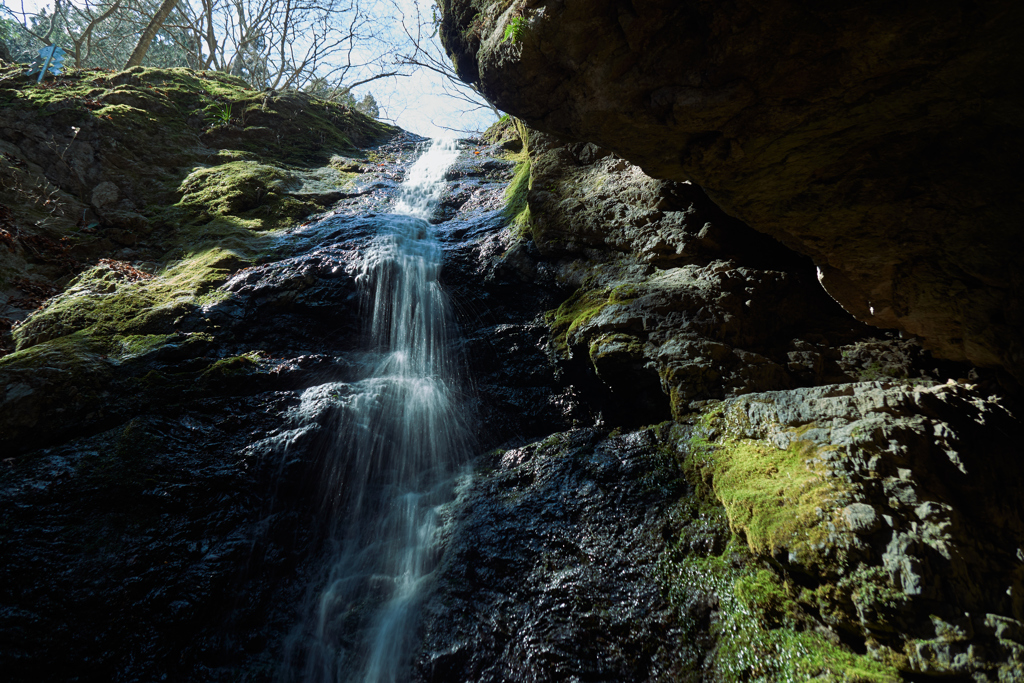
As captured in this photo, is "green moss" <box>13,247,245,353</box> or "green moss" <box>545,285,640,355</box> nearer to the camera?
"green moss" <box>545,285,640,355</box>

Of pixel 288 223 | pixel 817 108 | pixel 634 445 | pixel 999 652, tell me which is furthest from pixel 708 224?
pixel 288 223

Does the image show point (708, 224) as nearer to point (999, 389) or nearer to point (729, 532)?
point (999, 389)

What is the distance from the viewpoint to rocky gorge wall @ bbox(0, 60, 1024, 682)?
2.52m

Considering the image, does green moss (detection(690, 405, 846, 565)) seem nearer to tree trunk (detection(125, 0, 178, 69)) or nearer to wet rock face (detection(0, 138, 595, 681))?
wet rock face (detection(0, 138, 595, 681))

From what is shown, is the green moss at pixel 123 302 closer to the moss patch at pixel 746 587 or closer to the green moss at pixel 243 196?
the green moss at pixel 243 196

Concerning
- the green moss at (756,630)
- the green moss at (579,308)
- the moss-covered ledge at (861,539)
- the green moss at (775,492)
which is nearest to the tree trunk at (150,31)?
the green moss at (579,308)

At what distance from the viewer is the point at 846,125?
3.06 metres

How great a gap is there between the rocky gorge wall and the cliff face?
1.88 feet

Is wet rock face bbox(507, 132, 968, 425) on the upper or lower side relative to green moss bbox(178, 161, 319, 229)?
lower

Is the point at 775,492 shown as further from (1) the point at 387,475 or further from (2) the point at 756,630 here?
(1) the point at 387,475

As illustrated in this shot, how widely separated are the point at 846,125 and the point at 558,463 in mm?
3307

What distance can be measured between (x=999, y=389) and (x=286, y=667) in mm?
5373

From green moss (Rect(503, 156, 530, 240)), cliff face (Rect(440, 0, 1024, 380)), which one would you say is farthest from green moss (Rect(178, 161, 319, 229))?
cliff face (Rect(440, 0, 1024, 380))

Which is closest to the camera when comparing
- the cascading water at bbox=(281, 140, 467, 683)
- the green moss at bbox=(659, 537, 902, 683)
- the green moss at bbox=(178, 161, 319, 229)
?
the green moss at bbox=(659, 537, 902, 683)
